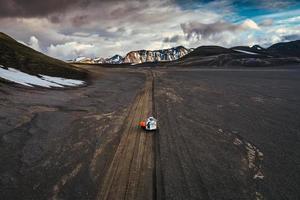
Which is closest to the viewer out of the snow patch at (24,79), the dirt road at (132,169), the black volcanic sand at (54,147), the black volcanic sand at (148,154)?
the dirt road at (132,169)

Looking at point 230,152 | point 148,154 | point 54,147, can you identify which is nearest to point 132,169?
point 148,154

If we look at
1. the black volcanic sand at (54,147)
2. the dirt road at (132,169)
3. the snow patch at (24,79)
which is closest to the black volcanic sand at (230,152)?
the dirt road at (132,169)

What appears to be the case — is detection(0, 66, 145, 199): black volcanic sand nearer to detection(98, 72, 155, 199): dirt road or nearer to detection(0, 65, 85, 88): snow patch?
detection(98, 72, 155, 199): dirt road

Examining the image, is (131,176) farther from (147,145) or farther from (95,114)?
(95,114)

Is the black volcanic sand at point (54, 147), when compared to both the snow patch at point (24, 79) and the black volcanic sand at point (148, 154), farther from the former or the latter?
the snow patch at point (24, 79)

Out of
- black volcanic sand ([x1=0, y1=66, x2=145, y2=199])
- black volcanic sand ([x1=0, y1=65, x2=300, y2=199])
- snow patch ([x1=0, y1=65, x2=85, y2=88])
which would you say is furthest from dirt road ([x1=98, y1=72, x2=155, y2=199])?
snow patch ([x1=0, y1=65, x2=85, y2=88])
